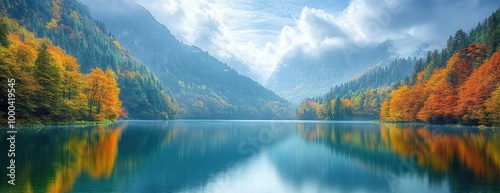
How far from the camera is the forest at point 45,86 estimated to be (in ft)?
186

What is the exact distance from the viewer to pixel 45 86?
2594 inches

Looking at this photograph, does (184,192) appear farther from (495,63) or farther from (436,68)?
(436,68)

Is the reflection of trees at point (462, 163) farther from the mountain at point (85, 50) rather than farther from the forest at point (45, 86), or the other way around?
the mountain at point (85, 50)

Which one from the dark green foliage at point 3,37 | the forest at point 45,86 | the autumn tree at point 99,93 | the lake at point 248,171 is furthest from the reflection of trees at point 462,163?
the autumn tree at point 99,93

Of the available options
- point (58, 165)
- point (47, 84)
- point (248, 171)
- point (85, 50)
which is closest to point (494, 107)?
point (248, 171)

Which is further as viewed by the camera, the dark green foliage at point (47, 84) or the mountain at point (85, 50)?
the mountain at point (85, 50)

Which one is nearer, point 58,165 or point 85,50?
point 58,165

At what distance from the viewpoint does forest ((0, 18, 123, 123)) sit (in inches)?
2236

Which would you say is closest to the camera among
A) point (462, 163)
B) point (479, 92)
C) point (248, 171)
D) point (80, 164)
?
point (80, 164)

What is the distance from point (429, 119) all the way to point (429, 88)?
10.3 m

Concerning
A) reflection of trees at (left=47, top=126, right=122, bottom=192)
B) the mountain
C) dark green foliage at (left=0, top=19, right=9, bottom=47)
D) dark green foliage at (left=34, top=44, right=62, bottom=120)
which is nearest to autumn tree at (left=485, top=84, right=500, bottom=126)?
reflection of trees at (left=47, top=126, right=122, bottom=192)

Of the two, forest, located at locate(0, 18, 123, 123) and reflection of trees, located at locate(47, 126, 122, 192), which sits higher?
forest, located at locate(0, 18, 123, 123)

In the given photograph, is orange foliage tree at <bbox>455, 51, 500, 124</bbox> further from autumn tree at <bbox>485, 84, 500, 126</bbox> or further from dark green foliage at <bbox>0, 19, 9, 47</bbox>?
dark green foliage at <bbox>0, 19, 9, 47</bbox>

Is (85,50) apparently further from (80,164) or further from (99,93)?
(80,164)
